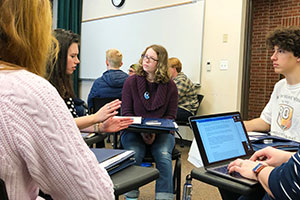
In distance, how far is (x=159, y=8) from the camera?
489 cm

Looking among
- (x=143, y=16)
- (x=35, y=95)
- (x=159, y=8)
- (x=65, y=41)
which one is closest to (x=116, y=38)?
(x=143, y=16)

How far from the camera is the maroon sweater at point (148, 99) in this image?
2.45m

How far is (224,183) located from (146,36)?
4377mm

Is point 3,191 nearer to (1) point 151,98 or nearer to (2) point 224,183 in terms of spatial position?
(2) point 224,183

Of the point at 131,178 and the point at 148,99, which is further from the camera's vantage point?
the point at 148,99

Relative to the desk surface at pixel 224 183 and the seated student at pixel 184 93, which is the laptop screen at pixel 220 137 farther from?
the seated student at pixel 184 93

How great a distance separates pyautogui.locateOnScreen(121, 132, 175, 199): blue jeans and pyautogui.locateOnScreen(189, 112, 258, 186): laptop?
993 millimetres

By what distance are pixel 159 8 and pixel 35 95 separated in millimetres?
4550

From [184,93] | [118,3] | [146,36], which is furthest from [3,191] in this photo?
[118,3]

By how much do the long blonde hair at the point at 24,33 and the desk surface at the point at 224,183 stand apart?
64cm

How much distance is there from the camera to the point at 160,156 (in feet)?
7.20

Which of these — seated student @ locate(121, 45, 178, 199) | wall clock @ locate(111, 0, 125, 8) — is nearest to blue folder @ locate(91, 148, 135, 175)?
seated student @ locate(121, 45, 178, 199)

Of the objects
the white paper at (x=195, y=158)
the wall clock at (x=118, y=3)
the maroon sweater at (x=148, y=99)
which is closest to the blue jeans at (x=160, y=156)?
the maroon sweater at (x=148, y=99)

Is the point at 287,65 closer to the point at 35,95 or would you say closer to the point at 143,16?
the point at 35,95
